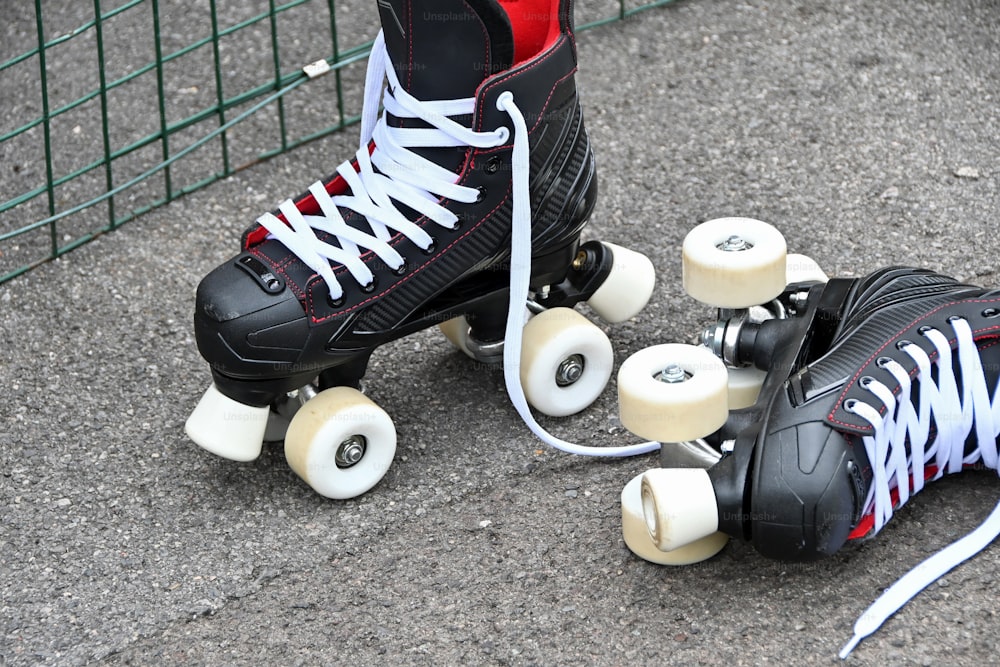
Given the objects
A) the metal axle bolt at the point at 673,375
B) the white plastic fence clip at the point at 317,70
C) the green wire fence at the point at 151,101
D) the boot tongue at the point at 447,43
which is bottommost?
the green wire fence at the point at 151,101

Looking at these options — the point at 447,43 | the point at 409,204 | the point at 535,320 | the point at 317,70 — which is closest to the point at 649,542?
the point at 535,320

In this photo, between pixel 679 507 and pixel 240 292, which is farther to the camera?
pixel 240 292

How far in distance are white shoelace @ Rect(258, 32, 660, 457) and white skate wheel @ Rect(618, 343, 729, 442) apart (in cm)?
21

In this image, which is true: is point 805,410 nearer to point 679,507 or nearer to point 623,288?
point 679,507

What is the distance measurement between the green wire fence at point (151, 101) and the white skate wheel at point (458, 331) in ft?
1.88

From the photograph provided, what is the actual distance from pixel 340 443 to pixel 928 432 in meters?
0.60

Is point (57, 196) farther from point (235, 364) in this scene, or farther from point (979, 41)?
point (979, 41)

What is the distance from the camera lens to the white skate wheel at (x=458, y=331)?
160cm

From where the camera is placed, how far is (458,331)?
1613mm

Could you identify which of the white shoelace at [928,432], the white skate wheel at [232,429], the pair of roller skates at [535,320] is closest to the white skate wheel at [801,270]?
the pair of roller skates at [535,320]

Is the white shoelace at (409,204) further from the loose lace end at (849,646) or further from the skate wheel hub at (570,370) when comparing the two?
the loose lace end at (849,646)

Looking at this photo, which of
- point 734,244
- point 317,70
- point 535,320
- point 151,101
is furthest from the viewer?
point 151,101

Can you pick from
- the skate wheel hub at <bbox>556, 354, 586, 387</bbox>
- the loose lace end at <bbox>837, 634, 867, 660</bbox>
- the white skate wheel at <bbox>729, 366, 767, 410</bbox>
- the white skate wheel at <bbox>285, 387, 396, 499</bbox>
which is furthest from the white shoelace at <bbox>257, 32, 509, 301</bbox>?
the loose lace end at <bbox>837, 634, 867, 660</bbox>

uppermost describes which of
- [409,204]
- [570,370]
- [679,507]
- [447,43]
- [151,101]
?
[447,43]
